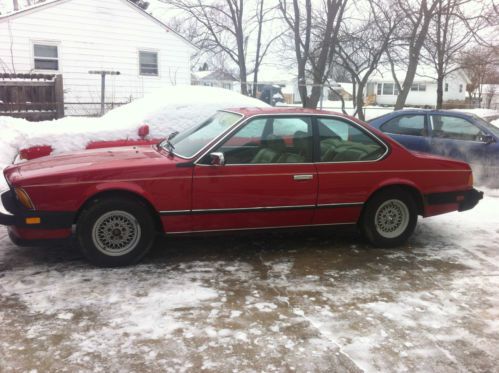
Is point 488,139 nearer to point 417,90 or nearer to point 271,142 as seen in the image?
point 271,142

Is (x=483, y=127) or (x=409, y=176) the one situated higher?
(x=483, y=127)

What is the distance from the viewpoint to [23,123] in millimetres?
8461

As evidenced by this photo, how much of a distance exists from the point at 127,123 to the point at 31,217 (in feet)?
11.2

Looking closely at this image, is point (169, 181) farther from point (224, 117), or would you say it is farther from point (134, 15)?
point (134, 15)

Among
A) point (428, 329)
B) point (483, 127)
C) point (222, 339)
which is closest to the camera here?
point (222, 339)

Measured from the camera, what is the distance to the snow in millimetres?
7098

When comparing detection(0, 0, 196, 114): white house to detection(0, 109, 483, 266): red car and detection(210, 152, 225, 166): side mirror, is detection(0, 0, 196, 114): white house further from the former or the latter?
detection(210, 152, 225, 166): side mirror

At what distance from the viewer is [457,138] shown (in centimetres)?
852

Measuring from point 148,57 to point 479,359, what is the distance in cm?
1735

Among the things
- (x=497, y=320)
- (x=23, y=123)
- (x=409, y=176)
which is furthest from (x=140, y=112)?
(x=497, y=320)

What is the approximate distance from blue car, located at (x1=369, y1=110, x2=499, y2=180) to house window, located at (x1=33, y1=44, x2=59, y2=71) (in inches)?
483

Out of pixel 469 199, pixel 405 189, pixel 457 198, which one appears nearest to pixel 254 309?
pixel 405 189

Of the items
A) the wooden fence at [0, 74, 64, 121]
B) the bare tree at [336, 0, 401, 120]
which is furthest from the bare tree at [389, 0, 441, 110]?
the wooden fence at [0, 74, 64, 121]

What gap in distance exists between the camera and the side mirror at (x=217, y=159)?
4.52 meters
